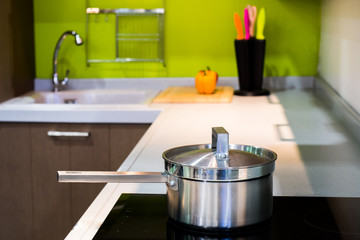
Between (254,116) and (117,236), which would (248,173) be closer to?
(117,236)

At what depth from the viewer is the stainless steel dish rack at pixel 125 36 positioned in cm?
309

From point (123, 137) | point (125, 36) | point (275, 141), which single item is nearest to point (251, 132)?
point (275, 141)

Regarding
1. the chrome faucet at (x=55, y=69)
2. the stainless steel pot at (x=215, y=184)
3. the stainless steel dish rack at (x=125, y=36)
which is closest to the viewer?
the stainless steel pot at (x=215, y=184)

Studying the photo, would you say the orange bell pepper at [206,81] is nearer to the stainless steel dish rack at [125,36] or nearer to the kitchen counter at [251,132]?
the kitchen counter at [251,132]

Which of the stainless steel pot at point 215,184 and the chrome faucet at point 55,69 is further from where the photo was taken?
the chrome faucet at point 55,69

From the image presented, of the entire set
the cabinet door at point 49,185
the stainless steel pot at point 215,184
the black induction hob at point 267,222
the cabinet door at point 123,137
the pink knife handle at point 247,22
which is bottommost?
the cabinet door at point 49,185

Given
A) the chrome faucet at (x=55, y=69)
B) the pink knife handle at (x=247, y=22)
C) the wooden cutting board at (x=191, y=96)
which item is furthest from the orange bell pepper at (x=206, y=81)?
the chrome faucet at (x=55, y=69)

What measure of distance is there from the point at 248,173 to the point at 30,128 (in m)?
1.75

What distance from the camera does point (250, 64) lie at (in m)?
2.82

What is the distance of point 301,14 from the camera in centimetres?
304

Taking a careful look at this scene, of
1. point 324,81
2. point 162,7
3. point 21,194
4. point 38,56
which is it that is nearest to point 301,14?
point 324,81

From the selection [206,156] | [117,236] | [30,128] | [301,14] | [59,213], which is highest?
[301,14]

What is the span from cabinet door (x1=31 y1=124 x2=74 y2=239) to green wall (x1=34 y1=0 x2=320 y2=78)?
735 mm

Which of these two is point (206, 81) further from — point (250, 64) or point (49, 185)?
point (49, 185)
